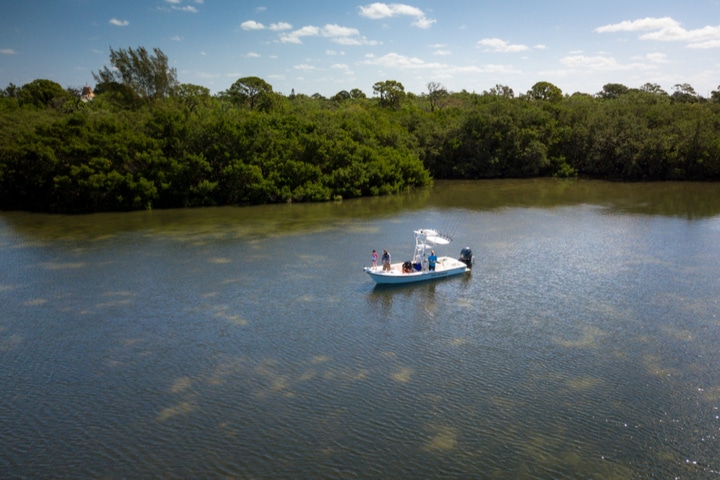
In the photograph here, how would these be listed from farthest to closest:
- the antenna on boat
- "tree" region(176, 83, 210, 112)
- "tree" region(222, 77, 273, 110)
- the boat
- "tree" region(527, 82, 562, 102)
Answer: "tree" region(527, 82, 562, 102), "tree" region(222, 77, 273, 110), "tree" region(176, 83, 210, 112), the antenna on boat, the boat

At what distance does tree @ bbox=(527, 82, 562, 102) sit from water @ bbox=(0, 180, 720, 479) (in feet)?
207

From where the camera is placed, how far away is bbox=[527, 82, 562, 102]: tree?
9619 cm

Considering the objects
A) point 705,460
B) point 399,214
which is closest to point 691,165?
point 399,214

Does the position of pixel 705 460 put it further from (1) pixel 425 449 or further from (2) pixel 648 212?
(2) pixel 648 212

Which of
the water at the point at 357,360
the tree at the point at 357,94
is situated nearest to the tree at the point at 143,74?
the water at the point at 357,360

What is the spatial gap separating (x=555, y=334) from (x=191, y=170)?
42851 millimetres

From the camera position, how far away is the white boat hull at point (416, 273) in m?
28.6

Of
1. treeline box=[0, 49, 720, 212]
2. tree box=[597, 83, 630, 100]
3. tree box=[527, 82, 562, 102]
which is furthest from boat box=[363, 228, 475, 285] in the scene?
tree box=[597, 83, 630, 100]

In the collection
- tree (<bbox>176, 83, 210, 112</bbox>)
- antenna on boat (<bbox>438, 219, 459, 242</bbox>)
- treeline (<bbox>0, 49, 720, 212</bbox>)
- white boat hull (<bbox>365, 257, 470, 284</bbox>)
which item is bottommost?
white boat hull (<bbox>365, 257, 470, 284</bbox>)

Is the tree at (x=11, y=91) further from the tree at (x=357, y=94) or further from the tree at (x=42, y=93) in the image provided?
the tree at (x=357, y=94)

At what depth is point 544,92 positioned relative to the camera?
97062mm

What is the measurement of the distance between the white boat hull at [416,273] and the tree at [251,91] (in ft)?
195

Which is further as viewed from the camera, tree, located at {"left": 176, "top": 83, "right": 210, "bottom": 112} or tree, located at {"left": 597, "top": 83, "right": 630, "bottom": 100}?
tree, located at {"left": 597, "top": 83, "right": 630, "bottom": 100}

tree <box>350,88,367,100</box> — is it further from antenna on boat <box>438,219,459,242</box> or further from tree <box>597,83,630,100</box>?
antenna on boat <box>438,219,459,242</box>
